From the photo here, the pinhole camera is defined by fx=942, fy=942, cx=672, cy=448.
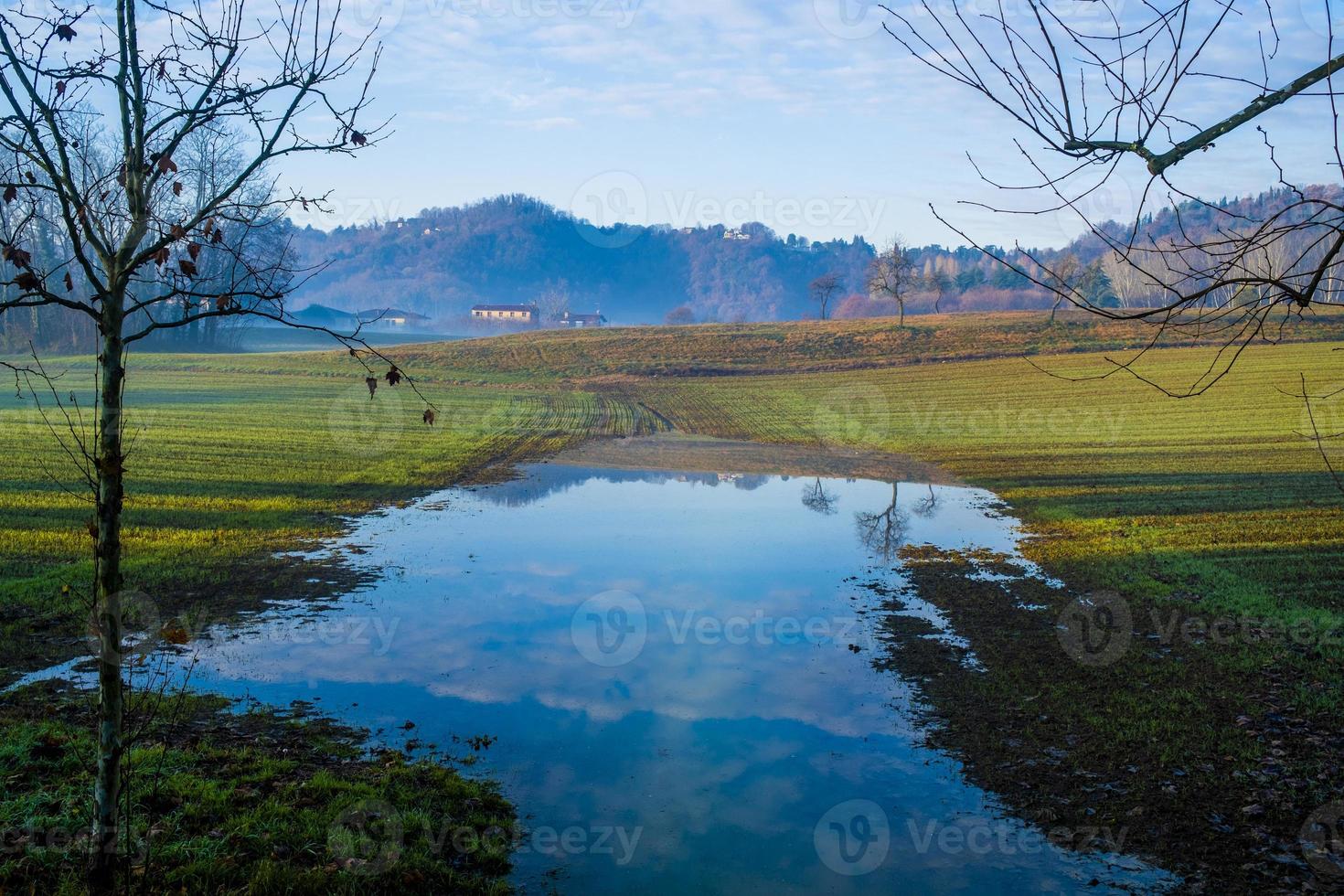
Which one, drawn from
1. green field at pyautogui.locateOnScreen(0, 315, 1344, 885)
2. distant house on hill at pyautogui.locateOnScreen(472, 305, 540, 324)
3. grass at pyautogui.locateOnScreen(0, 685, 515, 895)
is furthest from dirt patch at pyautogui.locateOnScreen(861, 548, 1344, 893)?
distant house on hill at pyautogui.locateOnScreen(472, 305, 540, 324)

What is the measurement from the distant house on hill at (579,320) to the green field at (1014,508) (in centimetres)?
10830

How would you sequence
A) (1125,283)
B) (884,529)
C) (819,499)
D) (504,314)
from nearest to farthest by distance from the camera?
(884,529), (819,499), (1125,283), (504,314)

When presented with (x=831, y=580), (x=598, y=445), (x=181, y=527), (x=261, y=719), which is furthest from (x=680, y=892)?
(x=598, y=445)

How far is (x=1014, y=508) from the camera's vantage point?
19484 millimetres

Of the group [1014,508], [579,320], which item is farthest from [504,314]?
[1014,508]

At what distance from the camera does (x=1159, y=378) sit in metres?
47.1

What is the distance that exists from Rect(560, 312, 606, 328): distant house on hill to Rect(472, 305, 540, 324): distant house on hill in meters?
4.77

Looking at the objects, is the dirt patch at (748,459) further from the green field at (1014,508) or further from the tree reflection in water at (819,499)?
the tree reflection in water at (819,499)

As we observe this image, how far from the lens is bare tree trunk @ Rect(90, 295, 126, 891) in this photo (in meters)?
4.05

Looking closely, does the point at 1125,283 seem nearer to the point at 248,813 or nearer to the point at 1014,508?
the point at 1014,508

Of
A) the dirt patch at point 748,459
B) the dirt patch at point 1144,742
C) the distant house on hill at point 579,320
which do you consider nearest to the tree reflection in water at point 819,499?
the dirt patch at point 748,459

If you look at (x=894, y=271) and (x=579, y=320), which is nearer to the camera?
(x=894, y=271)

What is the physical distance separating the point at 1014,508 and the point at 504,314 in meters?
153

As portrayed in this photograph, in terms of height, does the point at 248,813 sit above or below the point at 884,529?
above
